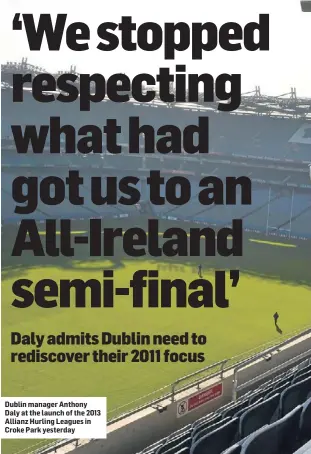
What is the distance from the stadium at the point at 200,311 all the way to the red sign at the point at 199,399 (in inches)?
0.8

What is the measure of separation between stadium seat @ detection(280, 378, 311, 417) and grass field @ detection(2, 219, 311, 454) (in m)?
4.66

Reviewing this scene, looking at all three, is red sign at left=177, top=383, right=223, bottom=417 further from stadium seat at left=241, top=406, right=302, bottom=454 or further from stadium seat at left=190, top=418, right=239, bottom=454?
stadium seat at left=241, top=406, right=302, bottom=454

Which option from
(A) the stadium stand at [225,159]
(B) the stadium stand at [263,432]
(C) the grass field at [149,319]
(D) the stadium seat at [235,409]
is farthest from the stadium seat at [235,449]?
(A) the stadium stand at [225,159]

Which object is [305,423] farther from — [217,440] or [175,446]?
[175,446]

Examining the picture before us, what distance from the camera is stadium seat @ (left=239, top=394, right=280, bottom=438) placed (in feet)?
16.0

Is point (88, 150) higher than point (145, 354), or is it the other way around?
point (88, 150)

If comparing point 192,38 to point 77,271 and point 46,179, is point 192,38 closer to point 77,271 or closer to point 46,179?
point 46,179

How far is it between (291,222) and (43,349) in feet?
59.7

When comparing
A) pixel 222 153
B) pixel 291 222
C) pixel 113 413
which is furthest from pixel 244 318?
pixel 222 153

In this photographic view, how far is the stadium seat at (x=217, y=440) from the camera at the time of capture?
14.6 ft

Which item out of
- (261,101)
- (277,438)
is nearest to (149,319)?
(277,438)

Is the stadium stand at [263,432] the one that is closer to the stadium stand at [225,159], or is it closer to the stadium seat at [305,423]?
the stadium seat at [305,423]

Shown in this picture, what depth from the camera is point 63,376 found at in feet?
36.0

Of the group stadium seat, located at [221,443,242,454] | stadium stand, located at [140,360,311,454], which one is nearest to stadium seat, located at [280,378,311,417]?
stadium stand, located at [140,360,311,454]
